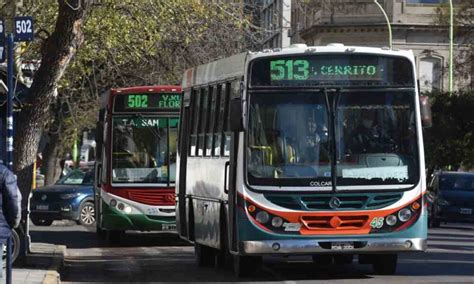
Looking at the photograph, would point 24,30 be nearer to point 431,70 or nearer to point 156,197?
point 156,197

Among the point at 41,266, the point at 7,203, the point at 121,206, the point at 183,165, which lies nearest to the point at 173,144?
the point at 121,206

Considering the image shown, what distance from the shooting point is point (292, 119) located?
15.3 m

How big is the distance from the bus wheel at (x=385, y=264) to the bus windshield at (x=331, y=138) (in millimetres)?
1460

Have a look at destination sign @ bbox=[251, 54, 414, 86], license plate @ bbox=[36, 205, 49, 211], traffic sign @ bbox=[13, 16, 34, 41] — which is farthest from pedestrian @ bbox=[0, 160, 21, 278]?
license plate @ bbox=[36, 205, 49, 211]

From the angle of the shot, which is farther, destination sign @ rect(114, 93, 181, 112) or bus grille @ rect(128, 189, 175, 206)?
destination sign @ rect(114, 93, 181, 112)

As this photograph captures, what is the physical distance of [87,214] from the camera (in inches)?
1266

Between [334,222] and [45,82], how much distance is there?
527 cm

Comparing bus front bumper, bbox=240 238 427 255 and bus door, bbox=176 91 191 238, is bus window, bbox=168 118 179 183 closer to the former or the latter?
bus door, bbox=176 91 191 238

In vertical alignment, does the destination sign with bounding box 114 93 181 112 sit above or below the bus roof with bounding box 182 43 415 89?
below

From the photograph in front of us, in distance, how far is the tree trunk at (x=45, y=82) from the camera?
56.0 feet

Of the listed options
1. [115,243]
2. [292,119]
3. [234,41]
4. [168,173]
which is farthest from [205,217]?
[234,41]

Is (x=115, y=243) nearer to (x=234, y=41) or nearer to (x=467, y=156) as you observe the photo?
(x=234, y=41)

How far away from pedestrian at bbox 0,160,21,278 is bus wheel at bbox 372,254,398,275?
6981mm

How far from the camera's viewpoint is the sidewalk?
1533 cm
